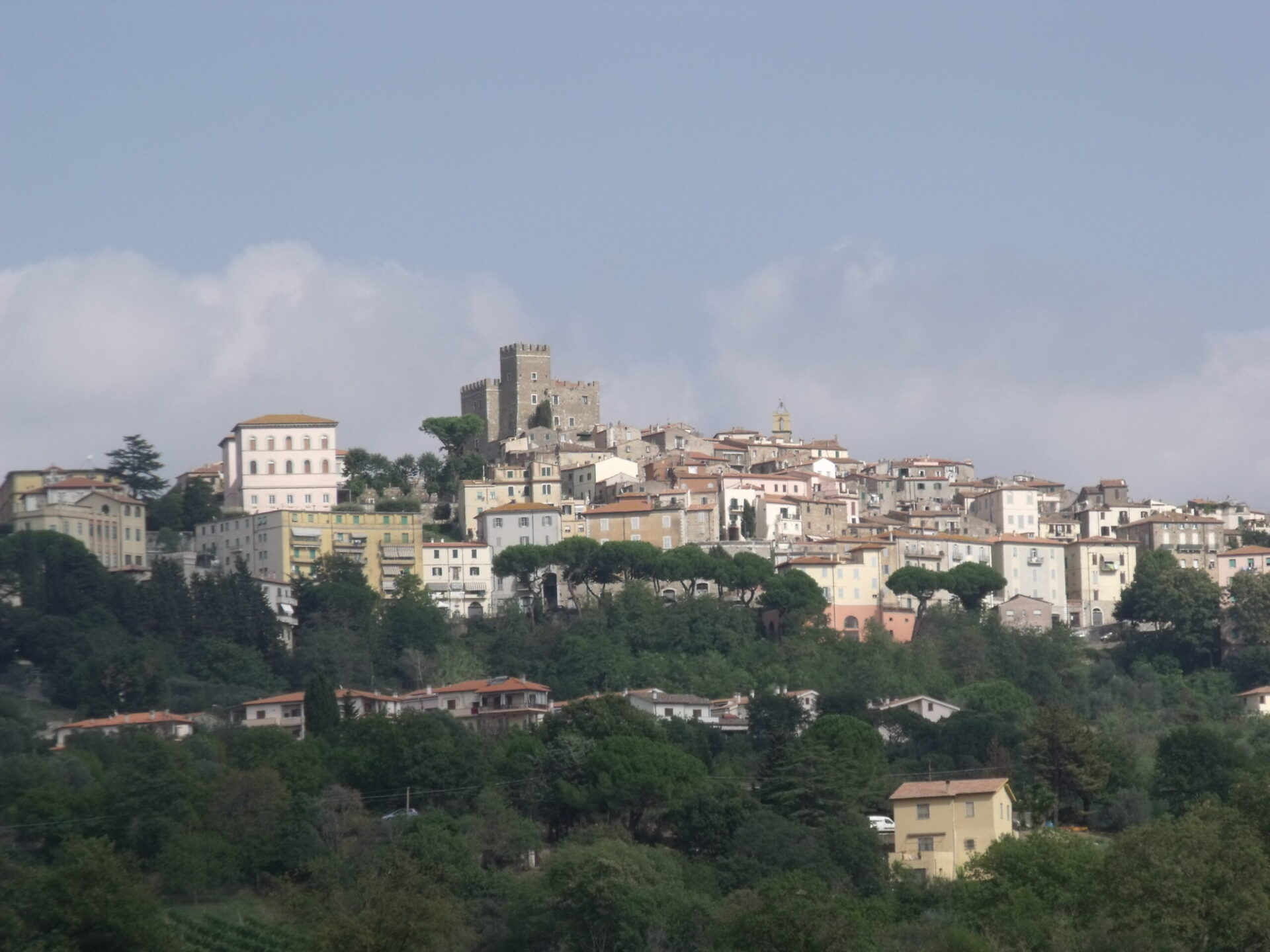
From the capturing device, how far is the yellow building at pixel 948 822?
57062mm

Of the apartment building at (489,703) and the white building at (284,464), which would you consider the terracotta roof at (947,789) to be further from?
the white building at (284,464)

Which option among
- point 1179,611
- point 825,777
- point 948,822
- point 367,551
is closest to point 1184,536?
point 1179,611

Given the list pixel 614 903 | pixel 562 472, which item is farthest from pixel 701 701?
pixel 562 472

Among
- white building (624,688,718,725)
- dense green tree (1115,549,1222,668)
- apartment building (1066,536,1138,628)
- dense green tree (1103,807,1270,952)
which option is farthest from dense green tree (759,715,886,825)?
apartment building (1066,536,1138,628)

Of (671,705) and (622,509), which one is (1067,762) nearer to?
(671,705)

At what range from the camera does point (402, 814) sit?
2362 inches

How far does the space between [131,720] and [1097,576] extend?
43259mm

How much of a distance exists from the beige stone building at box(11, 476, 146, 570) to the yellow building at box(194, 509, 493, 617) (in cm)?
269

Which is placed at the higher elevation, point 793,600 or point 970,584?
point 970,584

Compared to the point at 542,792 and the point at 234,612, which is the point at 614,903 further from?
the point at 234,612

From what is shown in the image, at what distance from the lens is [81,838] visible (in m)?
56.2

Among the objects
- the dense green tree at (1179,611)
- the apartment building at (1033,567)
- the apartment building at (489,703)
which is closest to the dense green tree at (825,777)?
the apartment building at (489,703)

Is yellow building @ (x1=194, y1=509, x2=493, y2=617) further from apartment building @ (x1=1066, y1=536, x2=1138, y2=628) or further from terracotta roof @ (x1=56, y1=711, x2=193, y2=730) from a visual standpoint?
apartment building @ (x1=1066, y1=536, x2=1138, y2=628)

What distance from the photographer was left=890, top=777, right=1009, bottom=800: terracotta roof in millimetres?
57688
